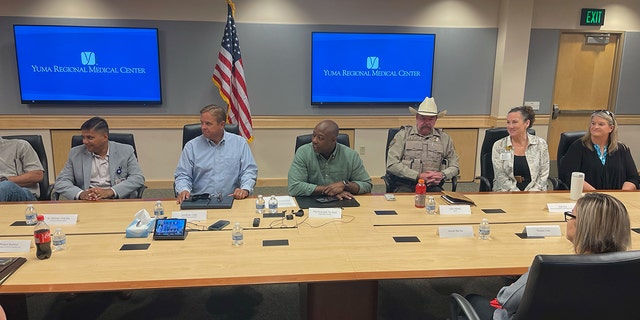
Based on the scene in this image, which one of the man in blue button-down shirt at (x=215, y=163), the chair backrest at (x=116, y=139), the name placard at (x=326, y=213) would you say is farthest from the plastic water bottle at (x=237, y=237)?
the chair backrest at (x=116, y=139)

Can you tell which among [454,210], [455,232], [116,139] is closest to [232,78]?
[116,139]

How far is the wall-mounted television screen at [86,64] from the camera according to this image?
4961mm

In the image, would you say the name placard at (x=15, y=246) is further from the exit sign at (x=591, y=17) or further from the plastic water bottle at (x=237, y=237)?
the exit sign at (x=591, y=17)

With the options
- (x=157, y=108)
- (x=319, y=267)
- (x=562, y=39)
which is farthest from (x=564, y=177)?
(x=157, y=108)

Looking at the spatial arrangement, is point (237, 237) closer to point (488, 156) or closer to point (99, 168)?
point (99, 168)

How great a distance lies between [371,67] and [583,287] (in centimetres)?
452

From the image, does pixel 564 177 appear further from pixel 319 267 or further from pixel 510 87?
pixel 319 267

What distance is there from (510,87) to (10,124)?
6145 millimetres

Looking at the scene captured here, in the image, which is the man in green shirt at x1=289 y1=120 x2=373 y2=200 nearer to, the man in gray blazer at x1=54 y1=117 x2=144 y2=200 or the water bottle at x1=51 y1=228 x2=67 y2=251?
the man in gray blazer at x1=54 y1=117 x2=144 y2=200

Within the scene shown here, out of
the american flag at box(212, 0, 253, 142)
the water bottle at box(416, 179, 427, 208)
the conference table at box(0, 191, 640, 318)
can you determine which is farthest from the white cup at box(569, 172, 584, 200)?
the american flag at box(212, 0, 253, 142)

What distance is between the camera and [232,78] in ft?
16.8

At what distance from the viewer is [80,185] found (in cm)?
321

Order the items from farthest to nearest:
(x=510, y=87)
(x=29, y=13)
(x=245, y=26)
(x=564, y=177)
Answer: (x=510, y=87) < (x=245, y=26) < (x=29, y=13) < (x=564, y=177)

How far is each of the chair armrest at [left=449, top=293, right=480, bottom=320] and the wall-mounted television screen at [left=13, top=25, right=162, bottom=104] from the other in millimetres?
4508
